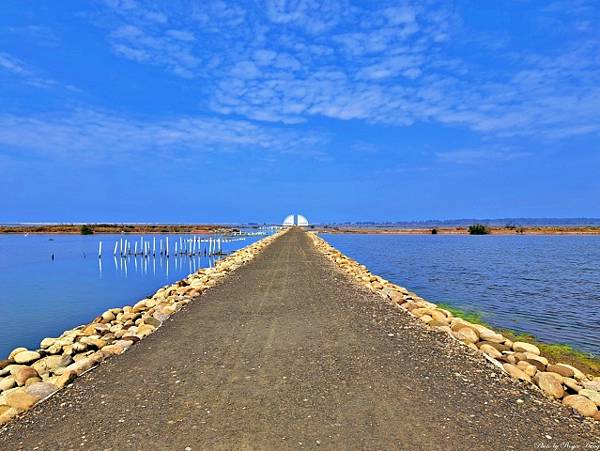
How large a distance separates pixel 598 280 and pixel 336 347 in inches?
766

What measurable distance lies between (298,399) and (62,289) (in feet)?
64.1

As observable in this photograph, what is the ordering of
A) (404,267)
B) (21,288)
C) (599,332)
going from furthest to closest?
1. (404,267)
2. (21,288)
3. (599,332)

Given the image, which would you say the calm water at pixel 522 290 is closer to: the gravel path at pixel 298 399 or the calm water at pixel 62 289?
the gravel path at pixel 298 399

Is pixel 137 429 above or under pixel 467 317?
above

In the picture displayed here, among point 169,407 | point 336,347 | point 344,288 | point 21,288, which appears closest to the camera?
point 169,407

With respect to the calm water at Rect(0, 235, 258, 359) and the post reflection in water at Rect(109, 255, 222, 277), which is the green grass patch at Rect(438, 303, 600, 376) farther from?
the post reflection in water at Rect(109, 255, 222, 277)

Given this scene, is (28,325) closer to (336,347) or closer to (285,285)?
(285,285)

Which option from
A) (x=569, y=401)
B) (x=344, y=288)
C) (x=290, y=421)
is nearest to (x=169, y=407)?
(x=290, y=421)

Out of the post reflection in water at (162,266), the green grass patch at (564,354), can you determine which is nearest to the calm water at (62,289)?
the post reflection in water at (162,266)

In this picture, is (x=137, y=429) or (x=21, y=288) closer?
(x=137, y=429)

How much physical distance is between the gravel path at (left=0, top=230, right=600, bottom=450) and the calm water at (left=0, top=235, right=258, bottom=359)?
646 cm

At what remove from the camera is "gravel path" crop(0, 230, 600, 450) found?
4.23 m

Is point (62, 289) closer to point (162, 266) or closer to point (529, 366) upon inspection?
point (162, 266)

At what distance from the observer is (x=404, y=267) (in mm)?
28078
